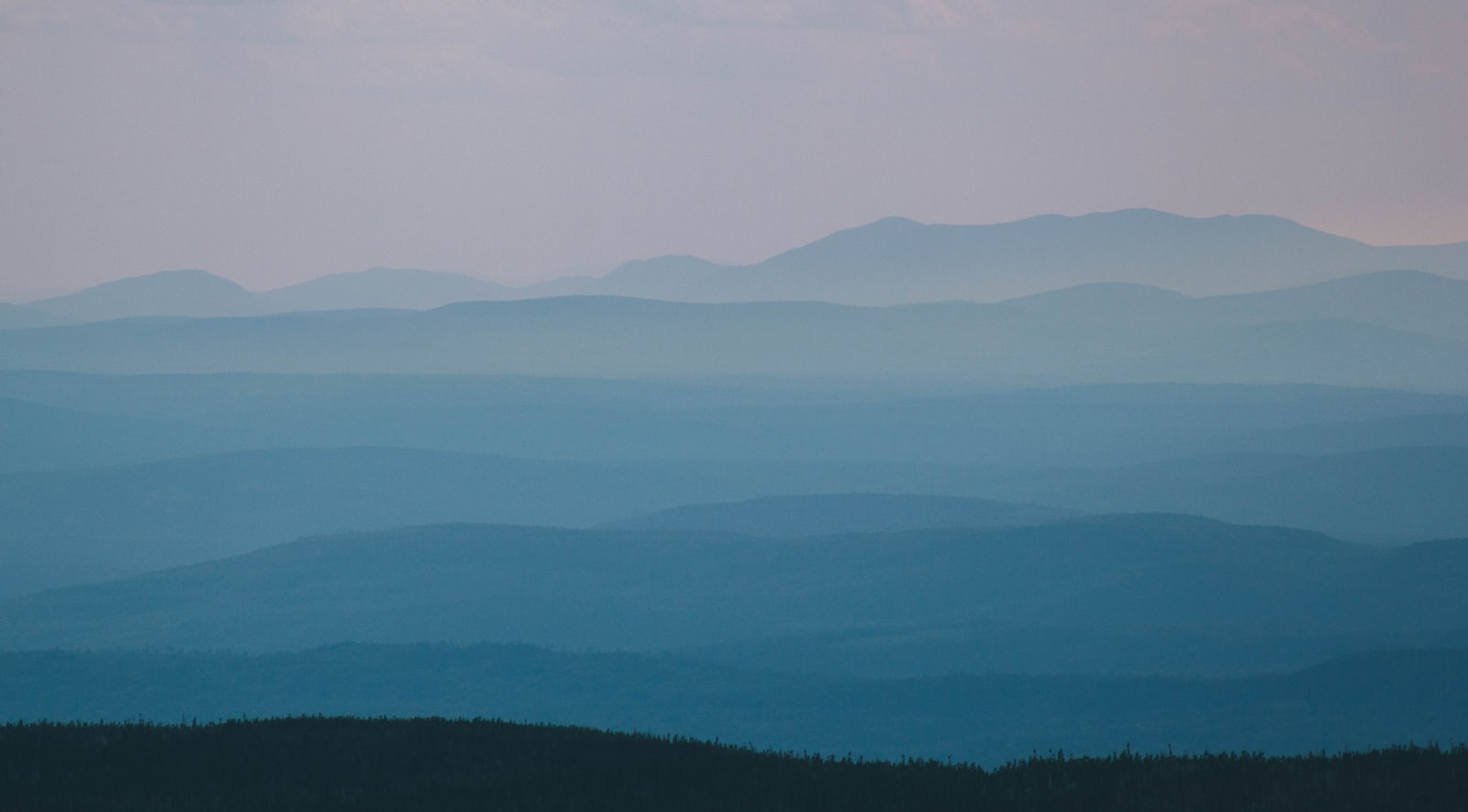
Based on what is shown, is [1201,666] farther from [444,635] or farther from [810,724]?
[444,635]

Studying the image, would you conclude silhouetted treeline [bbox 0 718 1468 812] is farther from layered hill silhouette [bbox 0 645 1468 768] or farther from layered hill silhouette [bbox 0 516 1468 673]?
layered hill silhouette [bbox 0 516 1468 673]

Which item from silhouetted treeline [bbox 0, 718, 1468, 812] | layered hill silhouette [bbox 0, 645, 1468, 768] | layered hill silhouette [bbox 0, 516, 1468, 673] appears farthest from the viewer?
layered hill silhouette [bbox 0, 516, 1468, 673]

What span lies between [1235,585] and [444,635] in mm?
90733

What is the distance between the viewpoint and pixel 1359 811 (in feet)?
49.1

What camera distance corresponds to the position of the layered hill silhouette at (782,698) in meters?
108

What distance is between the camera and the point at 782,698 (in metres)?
122

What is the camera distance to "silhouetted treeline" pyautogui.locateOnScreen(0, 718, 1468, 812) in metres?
16.0

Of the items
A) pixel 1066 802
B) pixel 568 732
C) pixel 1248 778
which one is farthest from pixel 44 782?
pixel 1248 778

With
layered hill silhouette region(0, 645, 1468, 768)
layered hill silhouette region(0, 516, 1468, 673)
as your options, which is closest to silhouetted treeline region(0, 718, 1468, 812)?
layered hill silhouette region(0, 645, 1468, 768)

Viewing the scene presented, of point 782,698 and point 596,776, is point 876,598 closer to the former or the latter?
point 782,698

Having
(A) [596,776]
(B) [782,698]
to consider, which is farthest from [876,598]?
(A) [596,776]

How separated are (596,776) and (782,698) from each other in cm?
10580

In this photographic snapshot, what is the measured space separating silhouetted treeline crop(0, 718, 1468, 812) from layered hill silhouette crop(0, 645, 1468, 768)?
85162mm

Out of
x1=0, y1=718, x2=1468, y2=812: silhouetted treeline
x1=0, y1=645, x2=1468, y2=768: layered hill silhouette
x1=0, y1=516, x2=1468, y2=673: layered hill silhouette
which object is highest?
x1=0, y1=516, x2=1468, y2=673: layered hill silhouette
